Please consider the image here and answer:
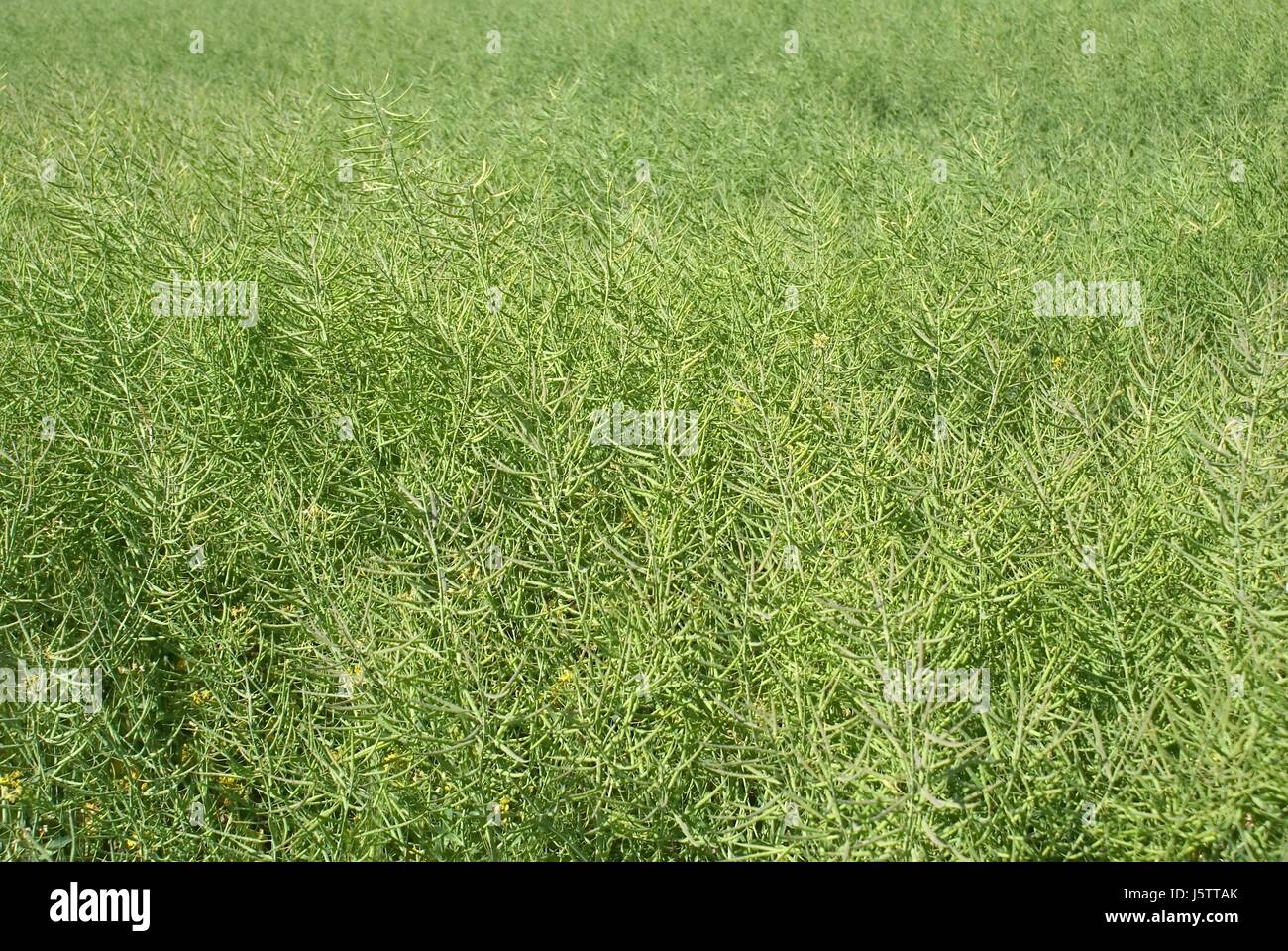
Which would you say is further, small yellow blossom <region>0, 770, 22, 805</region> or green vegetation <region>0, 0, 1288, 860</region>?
small yellow blossom <region>0, 770, 22, 805</region>

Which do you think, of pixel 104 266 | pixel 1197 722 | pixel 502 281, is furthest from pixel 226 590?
pixel 1197 722

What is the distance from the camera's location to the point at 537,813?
1334 mm

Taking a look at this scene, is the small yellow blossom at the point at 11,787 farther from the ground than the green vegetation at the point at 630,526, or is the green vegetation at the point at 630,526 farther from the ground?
the green vegetation at the point at 630,526

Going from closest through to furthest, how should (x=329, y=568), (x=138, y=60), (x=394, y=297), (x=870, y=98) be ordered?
(x=329, y=568), (x=394, y=297), (x=870, y=98), (x=138, y=60)

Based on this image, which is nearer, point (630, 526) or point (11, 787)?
point (11, 787)

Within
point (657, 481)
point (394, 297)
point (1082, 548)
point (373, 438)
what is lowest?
point (1082, 548)

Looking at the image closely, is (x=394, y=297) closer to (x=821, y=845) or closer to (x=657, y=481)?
(x=657, y=481)

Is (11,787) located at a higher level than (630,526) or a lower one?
lower

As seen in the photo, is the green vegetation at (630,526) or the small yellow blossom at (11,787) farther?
the small yellow blossom at (11,787)

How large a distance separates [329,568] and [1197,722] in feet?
3.72

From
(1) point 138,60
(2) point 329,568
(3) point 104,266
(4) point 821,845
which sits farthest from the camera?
(1) point 138,60

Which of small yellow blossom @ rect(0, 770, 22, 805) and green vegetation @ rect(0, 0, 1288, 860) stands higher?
green vegetation @ rect(0, 0, 1288, 860)

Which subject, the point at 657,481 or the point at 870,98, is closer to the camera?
the point at 657,481

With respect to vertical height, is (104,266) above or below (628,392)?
above
